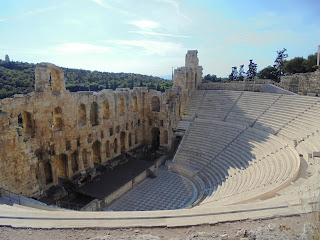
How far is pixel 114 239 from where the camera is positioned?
527 cm

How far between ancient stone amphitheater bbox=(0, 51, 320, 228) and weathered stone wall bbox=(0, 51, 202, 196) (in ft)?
0.38

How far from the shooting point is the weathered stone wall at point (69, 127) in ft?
39.0

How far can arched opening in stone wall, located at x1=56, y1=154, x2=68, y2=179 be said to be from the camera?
16984 millimetres

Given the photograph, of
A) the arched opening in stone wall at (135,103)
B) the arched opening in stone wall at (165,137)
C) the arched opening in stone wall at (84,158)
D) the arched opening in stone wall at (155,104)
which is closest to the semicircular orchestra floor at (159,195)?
the arched opening in stone wall at (84,158)

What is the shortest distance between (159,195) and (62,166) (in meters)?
7.28

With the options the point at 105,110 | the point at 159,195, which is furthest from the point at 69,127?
the point at 159,195

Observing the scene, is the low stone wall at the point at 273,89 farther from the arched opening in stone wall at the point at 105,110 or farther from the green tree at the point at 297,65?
the arched opening in stone wall at the point at 105,110

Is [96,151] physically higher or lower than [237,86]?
lower

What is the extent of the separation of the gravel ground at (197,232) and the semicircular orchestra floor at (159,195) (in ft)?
31.3

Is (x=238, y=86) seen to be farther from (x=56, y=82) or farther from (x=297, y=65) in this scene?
(x=56, y=82)

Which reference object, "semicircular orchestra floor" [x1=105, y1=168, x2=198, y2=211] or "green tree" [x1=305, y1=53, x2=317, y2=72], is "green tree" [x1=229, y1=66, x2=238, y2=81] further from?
"semicircular orchestra floor" [x1=105, y1=168, x2=198, y2=211]

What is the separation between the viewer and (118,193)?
1614 cm

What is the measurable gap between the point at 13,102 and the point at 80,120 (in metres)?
5.66

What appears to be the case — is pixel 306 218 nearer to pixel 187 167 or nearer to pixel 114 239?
pixel 114 239
